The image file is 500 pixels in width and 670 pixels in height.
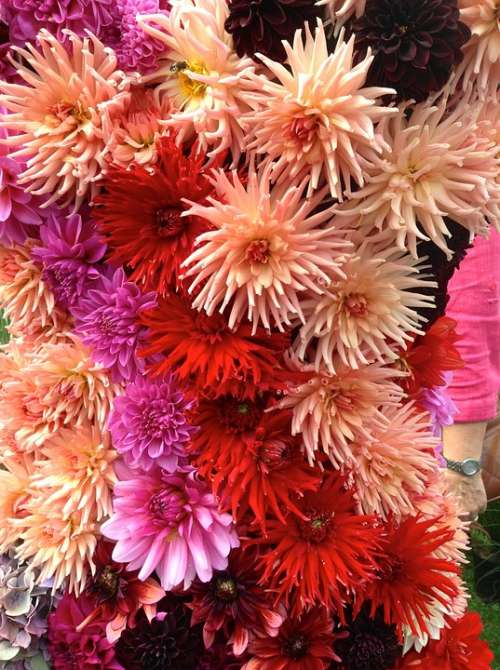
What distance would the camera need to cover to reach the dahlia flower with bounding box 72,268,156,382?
1.99ft

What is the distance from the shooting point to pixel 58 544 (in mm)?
630

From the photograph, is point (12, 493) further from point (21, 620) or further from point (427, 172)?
point (427, 172)

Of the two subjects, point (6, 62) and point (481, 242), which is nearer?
point (6, 62)

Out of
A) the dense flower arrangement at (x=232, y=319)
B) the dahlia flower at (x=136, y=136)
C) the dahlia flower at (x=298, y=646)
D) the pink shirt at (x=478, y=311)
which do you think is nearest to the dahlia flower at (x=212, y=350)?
the dense flower arrangement at (x=232, y=319)

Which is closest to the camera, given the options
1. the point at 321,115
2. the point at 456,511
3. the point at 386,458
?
the point at 321,115

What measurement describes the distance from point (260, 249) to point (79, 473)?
242 mm

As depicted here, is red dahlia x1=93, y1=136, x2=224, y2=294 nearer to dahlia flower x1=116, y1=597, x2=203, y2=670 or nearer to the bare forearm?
dahlia flower x1=116, y1=597, x2=203, y2=670

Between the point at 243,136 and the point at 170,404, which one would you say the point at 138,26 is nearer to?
the point at 243,136

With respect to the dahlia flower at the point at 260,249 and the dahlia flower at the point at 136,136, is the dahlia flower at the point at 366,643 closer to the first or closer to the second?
the dahlia flower at the point at 260,249

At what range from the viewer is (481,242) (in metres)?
1.03

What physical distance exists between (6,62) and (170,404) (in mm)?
296

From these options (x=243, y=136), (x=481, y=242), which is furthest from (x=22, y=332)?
(x=481, y=242)

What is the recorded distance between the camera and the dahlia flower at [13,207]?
59cm

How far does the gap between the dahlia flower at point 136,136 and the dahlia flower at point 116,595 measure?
0.32 metres
